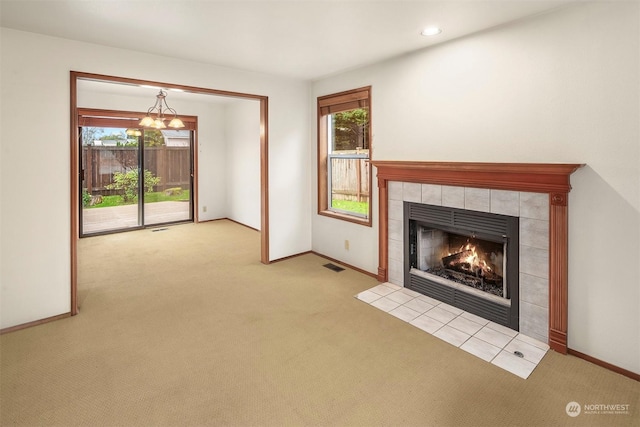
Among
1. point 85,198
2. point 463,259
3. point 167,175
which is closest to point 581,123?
point 463,259

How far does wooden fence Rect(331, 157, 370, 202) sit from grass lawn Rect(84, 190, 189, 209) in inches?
159

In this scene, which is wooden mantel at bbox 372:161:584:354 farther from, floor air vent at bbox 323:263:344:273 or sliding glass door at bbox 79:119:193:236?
sliding glass door at bbox 79:119:193:236

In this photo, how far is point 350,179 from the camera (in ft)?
14.9

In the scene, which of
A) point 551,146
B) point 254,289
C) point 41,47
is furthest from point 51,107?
point 551,146

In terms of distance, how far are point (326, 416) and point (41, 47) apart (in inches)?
141

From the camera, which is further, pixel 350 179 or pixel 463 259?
pixel 350 179

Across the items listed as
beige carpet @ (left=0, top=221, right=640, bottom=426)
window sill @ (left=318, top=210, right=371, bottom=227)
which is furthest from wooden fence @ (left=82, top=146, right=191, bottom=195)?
window sill @ (left=318, top=210, right=371, bottom=227)

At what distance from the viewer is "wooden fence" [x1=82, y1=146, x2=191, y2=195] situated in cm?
632

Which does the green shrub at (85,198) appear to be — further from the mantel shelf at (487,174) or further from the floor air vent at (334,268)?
the mantel shelf at (487,174)

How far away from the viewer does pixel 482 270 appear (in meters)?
3.34

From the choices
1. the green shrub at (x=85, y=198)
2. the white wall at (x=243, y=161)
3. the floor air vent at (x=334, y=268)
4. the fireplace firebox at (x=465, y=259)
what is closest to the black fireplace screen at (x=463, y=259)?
the fireplace firebox at (x=465, y=259)

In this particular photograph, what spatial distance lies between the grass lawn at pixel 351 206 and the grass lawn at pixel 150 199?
4035 millimetres

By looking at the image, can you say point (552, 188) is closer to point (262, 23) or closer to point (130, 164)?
point (262, 23)

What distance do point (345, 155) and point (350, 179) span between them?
→ 321 mm
